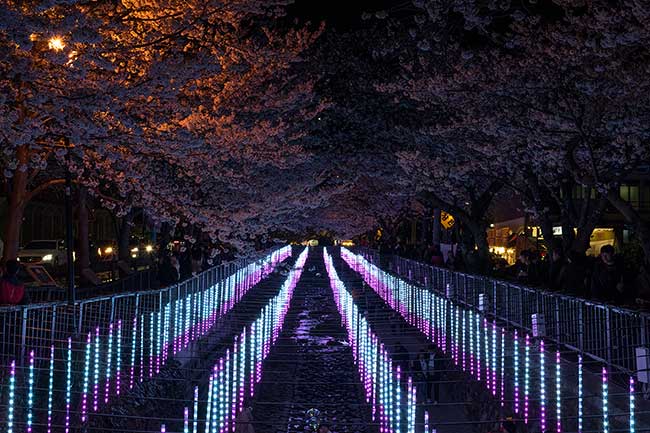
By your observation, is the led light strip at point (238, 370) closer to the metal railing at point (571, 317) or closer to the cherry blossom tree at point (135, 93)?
the cherry blossom tree at point (135, 93)

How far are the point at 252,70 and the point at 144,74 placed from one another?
20.1 feet

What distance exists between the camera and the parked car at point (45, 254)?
3872 cm

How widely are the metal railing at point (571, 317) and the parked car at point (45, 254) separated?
24.1 meters

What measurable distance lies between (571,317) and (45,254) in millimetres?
31916

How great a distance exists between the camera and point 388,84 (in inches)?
911

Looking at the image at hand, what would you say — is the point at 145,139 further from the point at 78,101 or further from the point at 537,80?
the point at 537,80

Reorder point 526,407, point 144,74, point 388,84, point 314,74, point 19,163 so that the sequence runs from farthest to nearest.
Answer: point 314,74 → point 388,84 → point 19,163 → point 144,74 → point 526,407

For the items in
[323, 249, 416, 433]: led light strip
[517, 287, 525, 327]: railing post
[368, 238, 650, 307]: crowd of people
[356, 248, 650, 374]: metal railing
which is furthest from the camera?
[517, 287, 525, 327]: railing post

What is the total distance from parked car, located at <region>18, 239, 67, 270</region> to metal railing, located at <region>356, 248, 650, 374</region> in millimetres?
24074

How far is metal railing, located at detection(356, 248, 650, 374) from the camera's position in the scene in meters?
11.4

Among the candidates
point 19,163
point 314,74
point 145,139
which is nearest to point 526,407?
point 145,139

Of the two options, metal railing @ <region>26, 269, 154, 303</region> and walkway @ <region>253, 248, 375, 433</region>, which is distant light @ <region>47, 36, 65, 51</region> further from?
metal railing @ <region>26, 269, 154, 303</region>

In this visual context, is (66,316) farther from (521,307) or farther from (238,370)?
(521,307)

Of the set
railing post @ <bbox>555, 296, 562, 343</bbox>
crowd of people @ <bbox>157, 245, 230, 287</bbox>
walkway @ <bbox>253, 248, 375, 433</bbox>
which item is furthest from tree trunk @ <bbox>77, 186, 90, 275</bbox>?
railing post @ <bbox>555, 296, 562, 343</bbox>
